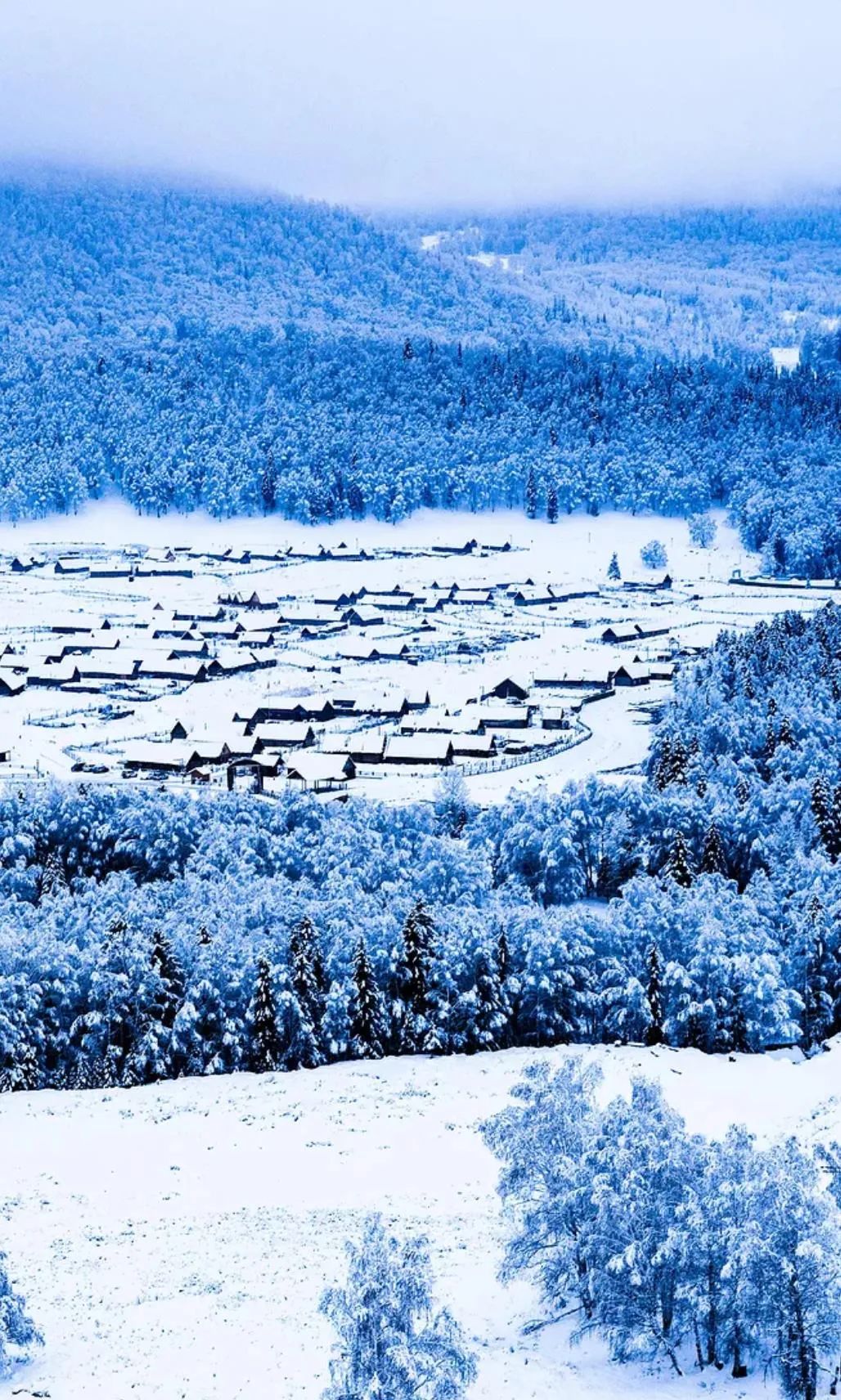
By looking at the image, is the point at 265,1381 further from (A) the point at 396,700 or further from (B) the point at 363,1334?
(A) the point at 396,700

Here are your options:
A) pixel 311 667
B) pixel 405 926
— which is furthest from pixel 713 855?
pixel 311 667

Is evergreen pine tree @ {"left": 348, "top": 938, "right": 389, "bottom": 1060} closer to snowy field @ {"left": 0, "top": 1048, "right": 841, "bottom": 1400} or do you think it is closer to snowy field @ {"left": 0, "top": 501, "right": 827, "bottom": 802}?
snowy field @ {"left": 0, "top": 1048, "right": 841, "bottom": 1400}

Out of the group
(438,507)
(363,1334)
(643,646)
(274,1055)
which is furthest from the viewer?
(438,507)

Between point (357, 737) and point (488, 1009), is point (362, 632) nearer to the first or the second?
point (357, 737)

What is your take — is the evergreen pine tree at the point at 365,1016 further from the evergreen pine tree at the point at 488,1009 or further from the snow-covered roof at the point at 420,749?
the snow-covered roof at the point at 420,749

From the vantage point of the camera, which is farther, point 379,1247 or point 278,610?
point 278,610

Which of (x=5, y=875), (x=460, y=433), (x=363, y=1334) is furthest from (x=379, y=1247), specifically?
(x=460, y=433)

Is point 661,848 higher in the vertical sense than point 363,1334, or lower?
lower

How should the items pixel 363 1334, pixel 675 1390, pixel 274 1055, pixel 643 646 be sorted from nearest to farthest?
pixel 363 1334 → pixel 675 1390 → pixel 274 1055 → pixel 643 646
